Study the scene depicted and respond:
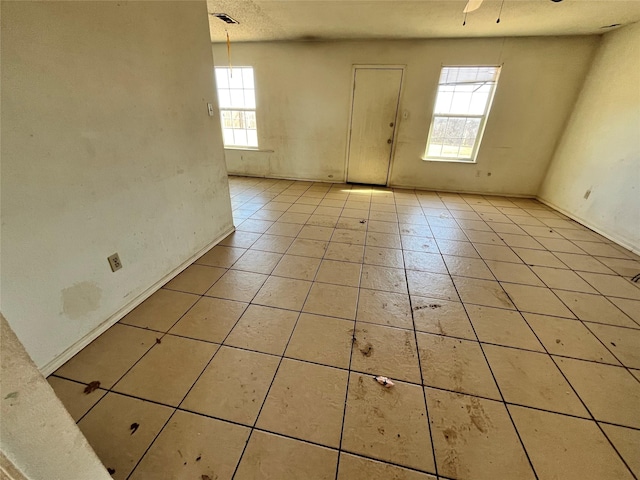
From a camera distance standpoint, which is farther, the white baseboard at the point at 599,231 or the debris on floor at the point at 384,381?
the white baseboard at the point at 599,231

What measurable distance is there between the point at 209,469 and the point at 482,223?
368cm

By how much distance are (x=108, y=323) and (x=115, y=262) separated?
379mm

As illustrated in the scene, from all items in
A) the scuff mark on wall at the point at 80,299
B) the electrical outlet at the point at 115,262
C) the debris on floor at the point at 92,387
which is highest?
the electrical outlet at the point at 115,262

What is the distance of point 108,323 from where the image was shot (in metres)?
1.63

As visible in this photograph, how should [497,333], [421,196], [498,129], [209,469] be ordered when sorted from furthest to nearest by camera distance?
[421,196]
[498,129]
[497,333]
[209,469]

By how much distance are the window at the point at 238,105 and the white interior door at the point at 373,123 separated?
194 cm

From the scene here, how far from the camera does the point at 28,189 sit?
1.19 m

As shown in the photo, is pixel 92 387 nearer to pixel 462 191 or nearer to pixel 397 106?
pixel 397 106

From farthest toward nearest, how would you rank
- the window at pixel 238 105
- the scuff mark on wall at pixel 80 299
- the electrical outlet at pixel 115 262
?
the window at pixel 238 105 → the electrical outlet at pixel 115 262 → the scuff mark on wall at pixel 80 299

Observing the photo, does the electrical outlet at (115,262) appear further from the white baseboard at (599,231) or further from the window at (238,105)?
the white baseboard at (599,231)

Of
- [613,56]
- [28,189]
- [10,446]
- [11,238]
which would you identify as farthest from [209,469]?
[613,56]

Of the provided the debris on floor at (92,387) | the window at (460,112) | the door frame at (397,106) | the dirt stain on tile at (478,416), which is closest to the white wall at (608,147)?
the window at (460,112)

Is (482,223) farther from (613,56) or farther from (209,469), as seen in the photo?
(209,469)

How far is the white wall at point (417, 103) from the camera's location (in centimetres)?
382
